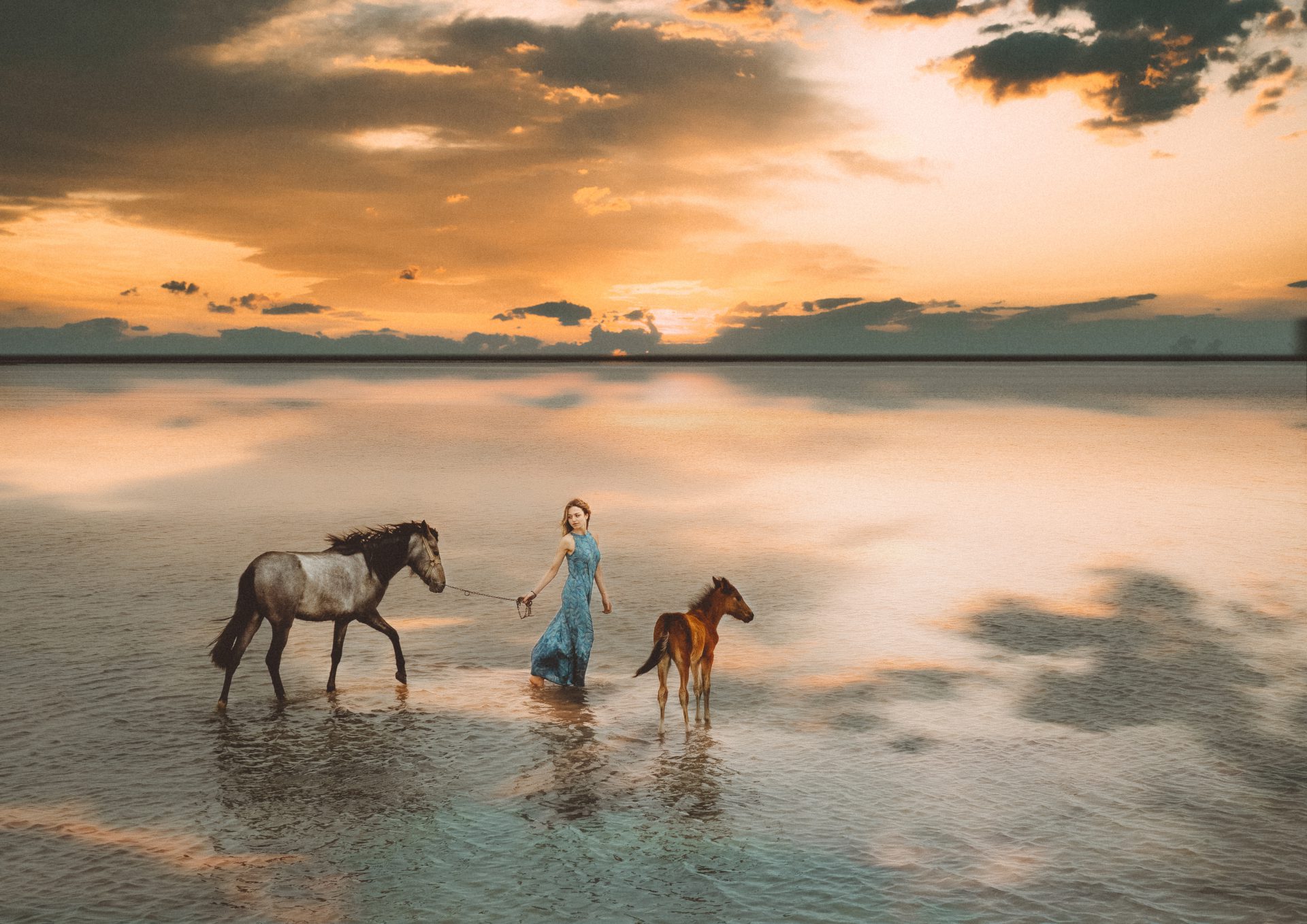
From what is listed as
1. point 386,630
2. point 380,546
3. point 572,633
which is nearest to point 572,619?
point 572,633

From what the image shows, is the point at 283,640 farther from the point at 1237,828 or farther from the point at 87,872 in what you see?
the point at 1237,828

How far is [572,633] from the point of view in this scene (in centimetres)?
1160

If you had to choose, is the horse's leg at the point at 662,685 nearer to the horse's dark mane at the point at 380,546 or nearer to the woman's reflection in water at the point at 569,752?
the woman's reflection in water at the point at 569,752

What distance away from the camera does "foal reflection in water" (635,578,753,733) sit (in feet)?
33.2

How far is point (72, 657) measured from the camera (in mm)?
12578

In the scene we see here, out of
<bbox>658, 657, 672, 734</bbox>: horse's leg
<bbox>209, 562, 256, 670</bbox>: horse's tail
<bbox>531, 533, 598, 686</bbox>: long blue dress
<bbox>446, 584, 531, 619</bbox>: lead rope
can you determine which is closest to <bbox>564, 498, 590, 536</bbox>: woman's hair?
<bbox>531, 533, 598, 686</bbox>: long blue dress

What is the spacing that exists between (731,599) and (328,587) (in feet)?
12.7

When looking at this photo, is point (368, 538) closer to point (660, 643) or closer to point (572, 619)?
point (572, 619)

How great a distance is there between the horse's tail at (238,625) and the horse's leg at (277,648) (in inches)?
9.1

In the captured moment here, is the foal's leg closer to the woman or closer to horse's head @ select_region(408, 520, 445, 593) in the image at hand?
the woman

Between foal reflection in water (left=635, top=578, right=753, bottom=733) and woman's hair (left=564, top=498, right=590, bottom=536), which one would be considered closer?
foal reflection in water (left=635, top=578, right=753, bottom=733)

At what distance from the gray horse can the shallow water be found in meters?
0.59

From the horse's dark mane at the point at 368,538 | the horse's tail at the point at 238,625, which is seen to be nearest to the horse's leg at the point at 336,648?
the horse's dark mane at the point at 368,538

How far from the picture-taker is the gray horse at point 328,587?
10758mm
